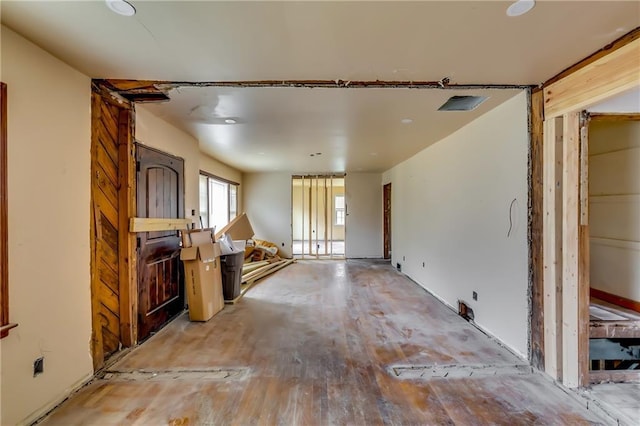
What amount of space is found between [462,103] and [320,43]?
2.01m

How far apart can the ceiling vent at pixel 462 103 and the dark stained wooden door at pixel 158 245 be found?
10.8 ft

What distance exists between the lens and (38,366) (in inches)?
79.8

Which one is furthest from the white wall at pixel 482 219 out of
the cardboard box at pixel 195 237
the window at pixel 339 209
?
the window at pixel 339 209

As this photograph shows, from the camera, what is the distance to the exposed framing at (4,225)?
177 centimetres

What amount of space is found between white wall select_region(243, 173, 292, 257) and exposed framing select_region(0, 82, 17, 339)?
7035mm

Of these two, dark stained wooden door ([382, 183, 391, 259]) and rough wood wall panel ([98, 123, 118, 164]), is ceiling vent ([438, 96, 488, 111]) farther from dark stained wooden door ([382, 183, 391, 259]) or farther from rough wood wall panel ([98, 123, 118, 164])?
dark stained wooden door ([382, 183, 391, 259])

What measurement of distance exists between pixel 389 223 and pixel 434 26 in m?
7.23

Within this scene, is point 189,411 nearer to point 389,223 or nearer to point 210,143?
point 210,143

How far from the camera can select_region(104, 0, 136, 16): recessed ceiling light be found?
1585 mm

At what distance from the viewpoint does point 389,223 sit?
8766 millimetres

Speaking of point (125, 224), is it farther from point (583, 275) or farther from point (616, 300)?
point (616, 300)

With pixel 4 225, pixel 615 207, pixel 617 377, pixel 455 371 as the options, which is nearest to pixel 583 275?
pixel 617 377

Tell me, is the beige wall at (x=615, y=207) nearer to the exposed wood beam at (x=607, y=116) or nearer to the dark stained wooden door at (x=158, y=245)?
the exposed wood beam at (x=607, y=116)

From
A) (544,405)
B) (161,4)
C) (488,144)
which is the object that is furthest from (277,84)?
(544,405)
